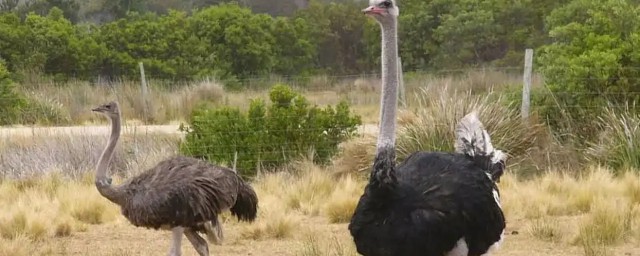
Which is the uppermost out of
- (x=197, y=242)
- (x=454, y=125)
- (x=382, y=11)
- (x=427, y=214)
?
(x=382, y=11)

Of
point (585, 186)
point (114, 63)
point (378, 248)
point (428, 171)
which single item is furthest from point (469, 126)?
point (114, 63)

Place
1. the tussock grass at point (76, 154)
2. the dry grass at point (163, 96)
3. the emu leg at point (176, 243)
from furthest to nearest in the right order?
the dry grass at point (163, 96), the tussock grass at point (76, 154), the emu leg at point (176, 243)

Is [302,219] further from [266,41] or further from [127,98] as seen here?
[266,41]

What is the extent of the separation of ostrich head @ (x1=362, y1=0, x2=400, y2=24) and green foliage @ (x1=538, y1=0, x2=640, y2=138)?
5922 mm

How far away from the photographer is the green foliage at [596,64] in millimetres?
10516

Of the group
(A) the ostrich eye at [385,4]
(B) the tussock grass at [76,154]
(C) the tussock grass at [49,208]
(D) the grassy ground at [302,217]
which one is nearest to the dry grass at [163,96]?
(B) the tussock grass at [76,154]

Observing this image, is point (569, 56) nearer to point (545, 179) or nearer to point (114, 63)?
point (545, 179)

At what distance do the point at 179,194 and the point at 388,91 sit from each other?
1877 mm

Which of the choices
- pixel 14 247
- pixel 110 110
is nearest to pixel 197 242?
pixel 110 110

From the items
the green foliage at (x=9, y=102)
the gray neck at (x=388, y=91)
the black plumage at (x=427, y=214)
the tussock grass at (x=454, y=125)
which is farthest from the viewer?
the green foliage at (x=9, y=102)

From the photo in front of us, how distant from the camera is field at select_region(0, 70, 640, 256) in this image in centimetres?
718

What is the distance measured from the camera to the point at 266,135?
10.6 metres

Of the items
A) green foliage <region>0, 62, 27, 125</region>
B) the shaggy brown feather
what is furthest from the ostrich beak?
green foliage <region>0, 62, 27, 125</region>

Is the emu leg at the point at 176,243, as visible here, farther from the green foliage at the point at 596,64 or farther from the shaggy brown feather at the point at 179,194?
the green foliage at the point at 596,64
